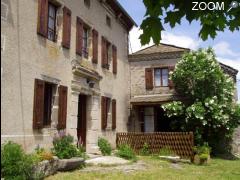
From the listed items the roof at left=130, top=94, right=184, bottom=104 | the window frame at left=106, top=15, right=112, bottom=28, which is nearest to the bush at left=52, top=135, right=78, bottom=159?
the window frame at left=106, top=15, right=112, bottom=28

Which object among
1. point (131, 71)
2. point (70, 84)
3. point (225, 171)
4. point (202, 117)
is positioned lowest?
point (225, 171)

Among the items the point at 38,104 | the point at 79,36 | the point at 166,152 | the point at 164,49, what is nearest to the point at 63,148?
the point at 38,104

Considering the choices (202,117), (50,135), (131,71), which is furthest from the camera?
(131,71)

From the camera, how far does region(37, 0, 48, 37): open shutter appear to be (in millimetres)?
10102

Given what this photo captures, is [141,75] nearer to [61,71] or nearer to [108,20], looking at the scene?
[108,20]

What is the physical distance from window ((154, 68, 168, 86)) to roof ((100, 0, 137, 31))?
10.2 feet

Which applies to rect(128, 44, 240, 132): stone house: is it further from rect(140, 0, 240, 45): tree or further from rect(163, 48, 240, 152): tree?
rect(140, 0, 240, 45): tree

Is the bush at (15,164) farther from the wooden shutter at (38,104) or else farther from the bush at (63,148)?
the bush at (63,148)

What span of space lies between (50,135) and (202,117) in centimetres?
781

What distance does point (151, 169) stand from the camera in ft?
35.6

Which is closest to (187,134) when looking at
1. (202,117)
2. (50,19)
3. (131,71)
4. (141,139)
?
(202,117)

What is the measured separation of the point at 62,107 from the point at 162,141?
595 cm

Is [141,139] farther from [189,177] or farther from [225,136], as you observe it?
[189,177]

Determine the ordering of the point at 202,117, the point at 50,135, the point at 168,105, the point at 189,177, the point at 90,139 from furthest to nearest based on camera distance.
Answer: the point at 168,105 < the point at 202,117 < the point at 90,139 < the point at 50,135 < the point at 189,177
